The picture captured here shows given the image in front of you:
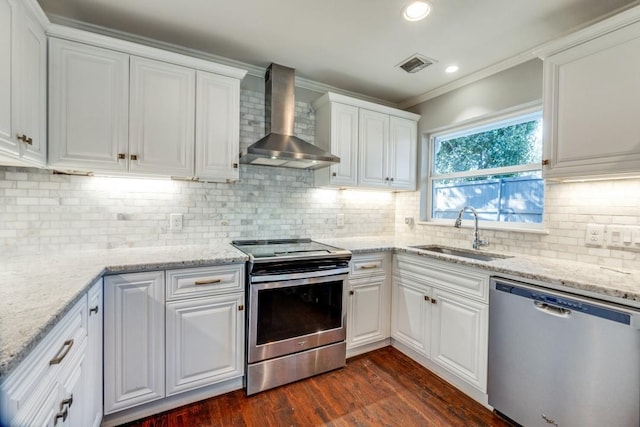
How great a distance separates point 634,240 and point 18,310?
2.96m

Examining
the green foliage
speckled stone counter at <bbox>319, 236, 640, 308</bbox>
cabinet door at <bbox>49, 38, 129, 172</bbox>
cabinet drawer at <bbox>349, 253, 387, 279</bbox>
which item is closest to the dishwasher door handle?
speckled stone counter at <bbox>319, 236, 640, 308</bbox>

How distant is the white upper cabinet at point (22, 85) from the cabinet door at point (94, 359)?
753 mm

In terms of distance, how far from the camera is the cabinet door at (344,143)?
2.62 m

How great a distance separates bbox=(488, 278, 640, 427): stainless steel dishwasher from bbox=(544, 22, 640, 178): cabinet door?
784 mm

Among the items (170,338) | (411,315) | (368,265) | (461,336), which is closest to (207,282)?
(170,338)

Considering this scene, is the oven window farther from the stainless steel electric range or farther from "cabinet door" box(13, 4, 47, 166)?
"cabinet door" box(13, 4, 47, 166)

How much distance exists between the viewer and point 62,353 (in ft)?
3.37

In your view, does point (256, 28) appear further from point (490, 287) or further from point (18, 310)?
point (490, 287)

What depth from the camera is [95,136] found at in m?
1.77

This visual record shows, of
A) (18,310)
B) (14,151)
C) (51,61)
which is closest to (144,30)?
(51,61)

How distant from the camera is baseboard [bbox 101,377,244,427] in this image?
1.65 m

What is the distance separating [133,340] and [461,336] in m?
2.06

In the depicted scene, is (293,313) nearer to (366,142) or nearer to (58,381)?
(58,381)

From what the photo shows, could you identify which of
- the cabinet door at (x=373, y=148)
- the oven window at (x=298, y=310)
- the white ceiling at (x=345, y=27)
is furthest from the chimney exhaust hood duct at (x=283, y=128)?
the oven window at (x=298, y=310)
